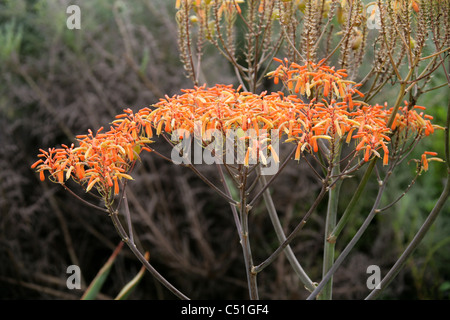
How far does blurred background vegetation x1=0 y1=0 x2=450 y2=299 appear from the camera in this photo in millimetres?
2346

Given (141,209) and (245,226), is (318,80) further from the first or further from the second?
(141,209)

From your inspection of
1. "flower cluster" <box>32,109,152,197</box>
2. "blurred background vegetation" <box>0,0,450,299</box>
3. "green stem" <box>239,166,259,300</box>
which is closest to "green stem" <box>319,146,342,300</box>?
"green stem" <box>239,166,259,300</box>

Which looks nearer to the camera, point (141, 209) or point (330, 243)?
point (330, 243)

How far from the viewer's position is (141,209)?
2240 mm

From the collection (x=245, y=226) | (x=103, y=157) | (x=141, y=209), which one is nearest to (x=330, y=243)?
(x=245, y=226)

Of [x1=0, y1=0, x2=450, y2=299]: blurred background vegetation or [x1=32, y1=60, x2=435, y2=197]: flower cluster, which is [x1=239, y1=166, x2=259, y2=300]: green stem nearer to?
[x1=32, y1=60, x2=435, y2=197]: flower cluster

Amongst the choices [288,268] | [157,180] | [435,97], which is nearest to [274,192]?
[288,268]

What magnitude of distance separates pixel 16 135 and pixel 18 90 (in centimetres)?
23

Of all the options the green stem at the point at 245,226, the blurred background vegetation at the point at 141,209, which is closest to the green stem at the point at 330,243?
the green stem at the point at 245,226

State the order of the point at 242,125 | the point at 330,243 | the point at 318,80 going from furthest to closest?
the point at 330,243 < the point at 318,80 < the point at 242,125

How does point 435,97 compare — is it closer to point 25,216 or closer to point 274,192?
point 274,192

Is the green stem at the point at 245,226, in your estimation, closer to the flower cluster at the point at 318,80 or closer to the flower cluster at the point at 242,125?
the flower cluster at the point at 242,125

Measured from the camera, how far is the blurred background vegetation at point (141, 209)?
235 cm
